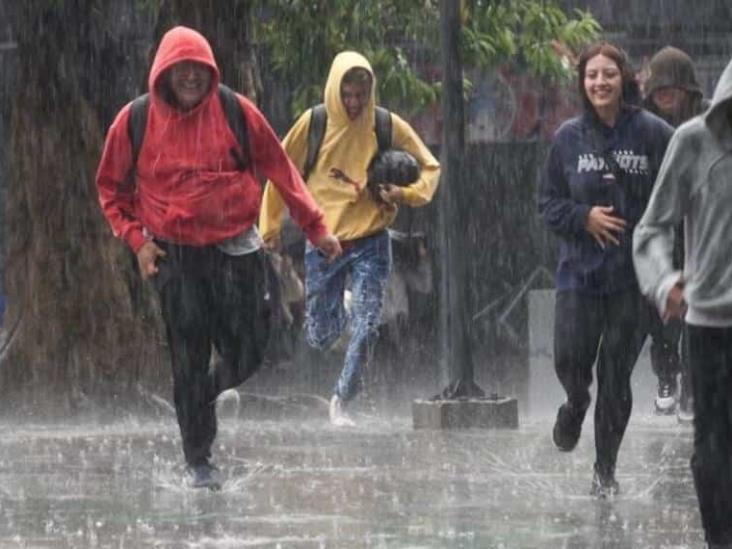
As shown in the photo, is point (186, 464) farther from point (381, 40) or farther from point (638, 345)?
point (381, 40)

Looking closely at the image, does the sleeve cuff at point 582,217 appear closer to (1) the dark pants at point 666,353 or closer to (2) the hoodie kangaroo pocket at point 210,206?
(2) the hoodie kangaroo pocket at point 210,206

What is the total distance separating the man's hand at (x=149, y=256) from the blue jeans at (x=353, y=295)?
4169 mm

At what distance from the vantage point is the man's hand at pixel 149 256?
11492 millimetres

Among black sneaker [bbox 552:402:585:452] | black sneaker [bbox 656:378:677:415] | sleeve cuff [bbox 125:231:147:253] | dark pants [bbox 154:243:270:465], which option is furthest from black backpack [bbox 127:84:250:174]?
black sneaker [bbox 656:378:677:415]

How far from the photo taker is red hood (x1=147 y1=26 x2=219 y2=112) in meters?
11.4

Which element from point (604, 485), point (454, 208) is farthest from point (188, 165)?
point (454, 208)

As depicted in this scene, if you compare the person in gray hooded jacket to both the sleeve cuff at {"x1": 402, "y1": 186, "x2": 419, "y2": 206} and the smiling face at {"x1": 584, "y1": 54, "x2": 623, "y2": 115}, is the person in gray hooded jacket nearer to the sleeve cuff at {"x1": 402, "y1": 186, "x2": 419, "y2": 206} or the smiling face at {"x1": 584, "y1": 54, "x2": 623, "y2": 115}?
the smiling face at {"x1": 584, "y1": 54, "x2": 623, "y2": 115}

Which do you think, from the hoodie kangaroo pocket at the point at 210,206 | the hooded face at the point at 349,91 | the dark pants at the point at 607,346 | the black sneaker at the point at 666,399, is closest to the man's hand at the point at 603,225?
the dark pants at the point at 607,346

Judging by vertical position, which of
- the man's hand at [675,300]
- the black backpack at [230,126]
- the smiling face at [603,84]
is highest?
the man's hand at [675,300]

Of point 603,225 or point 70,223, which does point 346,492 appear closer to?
point 603,225

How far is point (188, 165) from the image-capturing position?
11.4 m

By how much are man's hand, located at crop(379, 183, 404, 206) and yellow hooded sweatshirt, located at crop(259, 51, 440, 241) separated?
30 mm

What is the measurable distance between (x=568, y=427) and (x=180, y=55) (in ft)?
7.43

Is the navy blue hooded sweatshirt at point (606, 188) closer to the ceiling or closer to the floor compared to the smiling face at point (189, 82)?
closer to the floor
